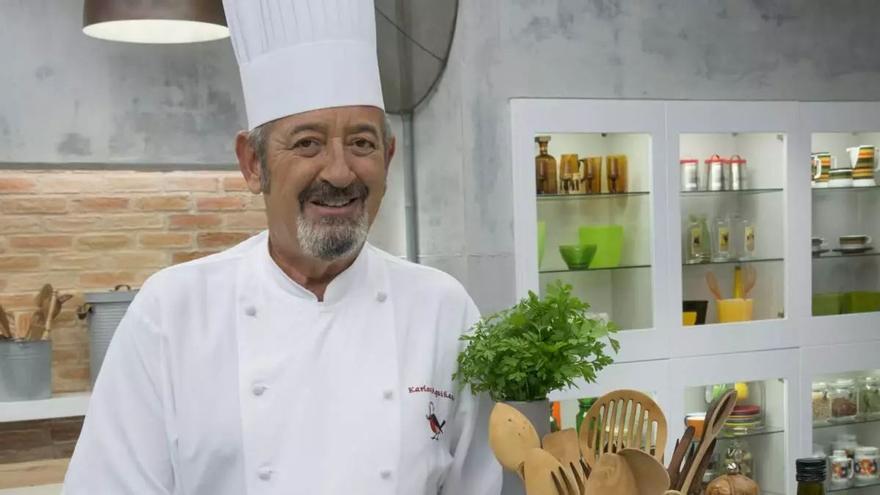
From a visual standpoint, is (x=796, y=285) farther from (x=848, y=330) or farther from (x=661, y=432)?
(x=661, y=432)

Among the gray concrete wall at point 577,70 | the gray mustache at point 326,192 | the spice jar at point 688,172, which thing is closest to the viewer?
the gray mustache at point 326,192

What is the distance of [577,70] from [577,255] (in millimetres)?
643

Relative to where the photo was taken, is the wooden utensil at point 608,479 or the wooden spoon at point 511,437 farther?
the wooden spoon at point 511,437

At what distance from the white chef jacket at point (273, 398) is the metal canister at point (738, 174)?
8.08 ft

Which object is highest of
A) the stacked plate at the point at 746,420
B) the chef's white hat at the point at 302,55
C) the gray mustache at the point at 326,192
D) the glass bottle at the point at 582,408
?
the chef's white hat at the point at 302,55

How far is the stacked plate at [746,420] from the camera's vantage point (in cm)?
387

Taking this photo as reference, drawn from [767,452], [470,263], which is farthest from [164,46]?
[767,452]

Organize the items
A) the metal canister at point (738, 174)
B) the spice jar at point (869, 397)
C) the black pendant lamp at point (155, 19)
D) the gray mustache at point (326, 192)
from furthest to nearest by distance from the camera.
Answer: the spice jar at point (869, 397)
the metal canister at point (738, 174)
the black pendant lamp at point (155, 19)
the gray mustache at point (326, 192)

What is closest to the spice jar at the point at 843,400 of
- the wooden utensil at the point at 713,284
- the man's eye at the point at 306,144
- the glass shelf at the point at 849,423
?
the glass shelf at the point at 849,423

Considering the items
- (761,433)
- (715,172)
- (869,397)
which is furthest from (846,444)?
(715,172)

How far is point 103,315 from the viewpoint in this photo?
126 inches

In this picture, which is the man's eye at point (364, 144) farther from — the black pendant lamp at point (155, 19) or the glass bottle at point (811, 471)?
the black pendant lamp at point (155, 19)

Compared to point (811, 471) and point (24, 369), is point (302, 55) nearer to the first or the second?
point (811, 471)

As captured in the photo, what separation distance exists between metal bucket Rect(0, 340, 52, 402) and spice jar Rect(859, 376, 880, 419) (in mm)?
3098
